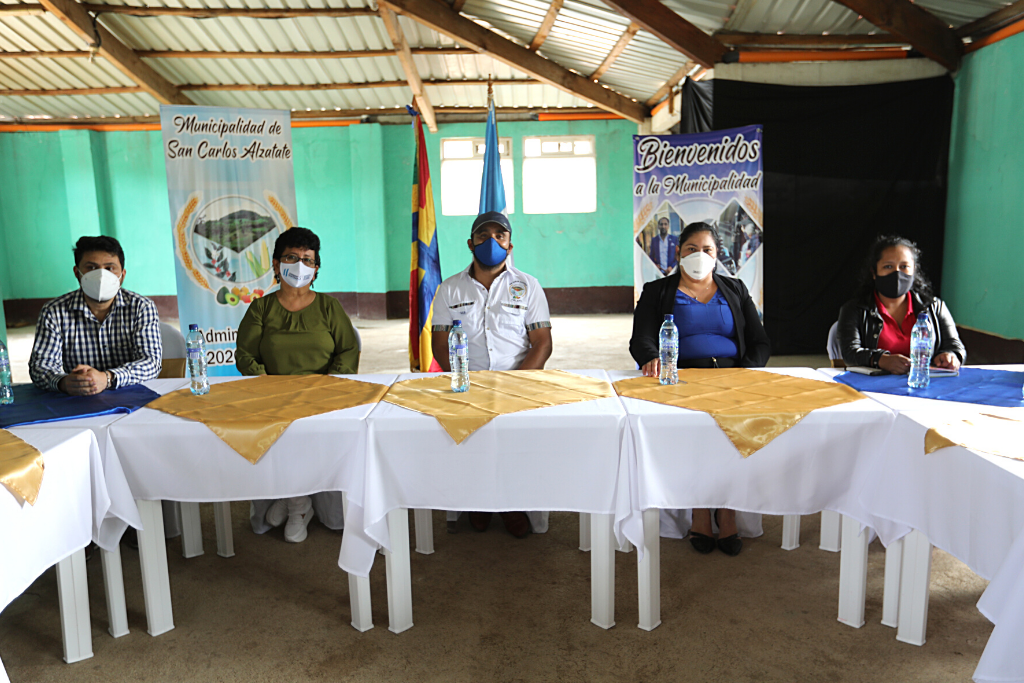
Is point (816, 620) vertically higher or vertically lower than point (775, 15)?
lower

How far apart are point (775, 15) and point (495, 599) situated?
5.27 metres

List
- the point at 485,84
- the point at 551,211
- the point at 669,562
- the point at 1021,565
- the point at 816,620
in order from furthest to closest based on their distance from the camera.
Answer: the point at 551,211 < the point at 485,84 < the point at 669,562 < the point at 816,620 < the point at 1021,565

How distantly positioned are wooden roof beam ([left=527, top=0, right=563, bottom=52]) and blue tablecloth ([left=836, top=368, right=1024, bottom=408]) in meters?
5.00

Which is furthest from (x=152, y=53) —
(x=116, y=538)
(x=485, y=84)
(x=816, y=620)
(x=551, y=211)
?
(x=816, y=620)

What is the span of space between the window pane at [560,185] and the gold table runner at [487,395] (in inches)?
336

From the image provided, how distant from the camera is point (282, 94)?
9.19 meters

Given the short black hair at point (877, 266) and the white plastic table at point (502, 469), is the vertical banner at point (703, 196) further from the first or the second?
the white plastic table at point (502, 469)

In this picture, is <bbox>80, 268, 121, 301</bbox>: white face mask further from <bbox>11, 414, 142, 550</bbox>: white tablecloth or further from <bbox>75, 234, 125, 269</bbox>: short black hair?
<bbox>11, 414, 142, 550</bbox>: white tablecloth

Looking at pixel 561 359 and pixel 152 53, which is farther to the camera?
pixel 152 53

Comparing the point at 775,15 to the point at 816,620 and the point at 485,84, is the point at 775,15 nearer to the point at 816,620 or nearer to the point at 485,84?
the point at 485,84

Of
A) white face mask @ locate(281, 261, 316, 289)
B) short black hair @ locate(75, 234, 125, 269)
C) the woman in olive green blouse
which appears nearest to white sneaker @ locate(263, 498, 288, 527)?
A: the woman in olive green blouse

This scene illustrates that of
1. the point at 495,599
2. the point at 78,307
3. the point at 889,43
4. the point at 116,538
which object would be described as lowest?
the point at 495,599

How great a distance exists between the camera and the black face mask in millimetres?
2580

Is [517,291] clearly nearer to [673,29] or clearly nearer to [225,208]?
[225,208]
